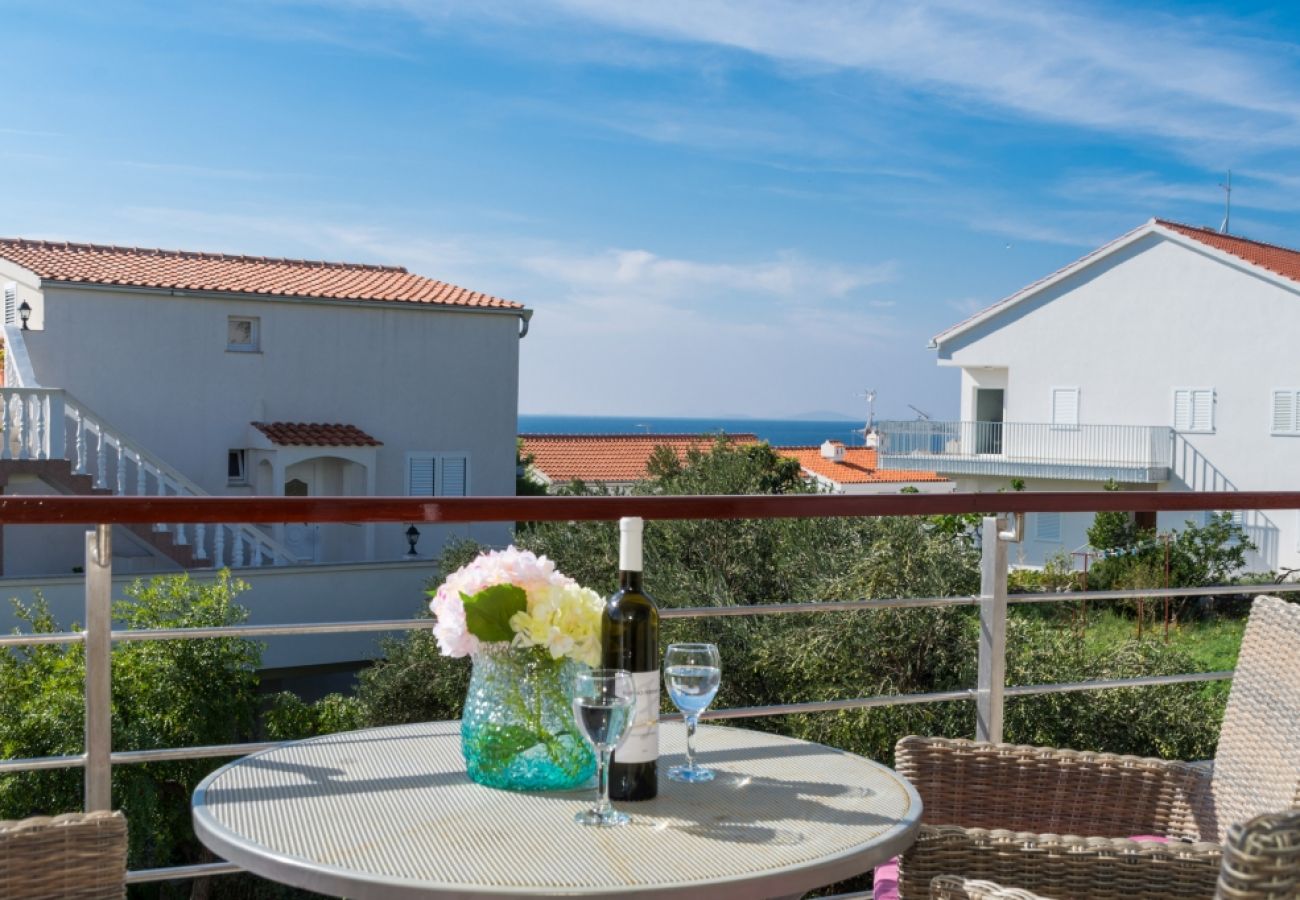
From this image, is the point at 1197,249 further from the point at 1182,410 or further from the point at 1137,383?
the point at 1182,410

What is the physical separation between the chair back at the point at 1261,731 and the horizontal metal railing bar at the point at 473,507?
1.72 ft

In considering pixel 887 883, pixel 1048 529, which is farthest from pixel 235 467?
pixel 887 883

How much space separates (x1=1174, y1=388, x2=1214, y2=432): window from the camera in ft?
80.0

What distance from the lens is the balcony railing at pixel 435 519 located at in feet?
7.31

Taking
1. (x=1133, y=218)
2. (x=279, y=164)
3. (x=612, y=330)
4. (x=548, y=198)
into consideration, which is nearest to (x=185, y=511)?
(x=612, y=330)

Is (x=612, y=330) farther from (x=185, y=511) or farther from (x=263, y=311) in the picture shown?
(x=185, y=511)

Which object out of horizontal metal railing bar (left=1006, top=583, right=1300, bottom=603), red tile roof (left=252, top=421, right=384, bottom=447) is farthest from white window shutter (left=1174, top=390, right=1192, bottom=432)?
horizontal metal railing bar (left=1006, top=583, right=1300, bottom=603)

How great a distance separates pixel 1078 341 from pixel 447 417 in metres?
13.2

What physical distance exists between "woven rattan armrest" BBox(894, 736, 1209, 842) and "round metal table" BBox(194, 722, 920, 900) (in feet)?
0.94

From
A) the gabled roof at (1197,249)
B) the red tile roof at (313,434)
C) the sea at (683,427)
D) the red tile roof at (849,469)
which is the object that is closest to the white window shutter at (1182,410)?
the gabled roof at (1197,249)

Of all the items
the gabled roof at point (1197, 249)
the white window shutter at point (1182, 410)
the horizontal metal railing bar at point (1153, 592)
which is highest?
the gabled roof at point (1197, 249)

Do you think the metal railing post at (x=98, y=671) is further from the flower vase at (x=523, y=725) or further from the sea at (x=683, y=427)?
the sea at (x=683, y=427)

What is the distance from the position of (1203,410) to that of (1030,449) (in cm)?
Answer: 350

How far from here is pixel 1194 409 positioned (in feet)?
80.9
